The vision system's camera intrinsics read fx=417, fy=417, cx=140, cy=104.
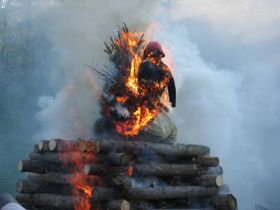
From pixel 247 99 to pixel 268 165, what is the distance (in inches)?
138

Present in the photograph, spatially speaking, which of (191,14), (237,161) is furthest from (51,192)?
(191,14)

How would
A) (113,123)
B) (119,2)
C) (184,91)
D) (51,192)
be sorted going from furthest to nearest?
(184,91)
(119,2)
(113,123)
(51,192)

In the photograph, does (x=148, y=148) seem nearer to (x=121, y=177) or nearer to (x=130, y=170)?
(x=130, y=170)

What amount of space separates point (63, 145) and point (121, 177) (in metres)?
1.59

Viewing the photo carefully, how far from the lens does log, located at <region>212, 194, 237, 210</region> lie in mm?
9766

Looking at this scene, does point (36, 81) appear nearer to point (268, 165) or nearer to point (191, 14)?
point (191, 14)

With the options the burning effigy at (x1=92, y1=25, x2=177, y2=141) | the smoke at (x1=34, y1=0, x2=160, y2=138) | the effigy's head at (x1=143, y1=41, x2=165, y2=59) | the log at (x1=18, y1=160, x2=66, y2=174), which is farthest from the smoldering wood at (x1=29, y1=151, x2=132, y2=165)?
the effigy's head at (x1=143, y1=41, x2=165, y2=59)

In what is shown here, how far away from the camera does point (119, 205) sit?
8.09 meters

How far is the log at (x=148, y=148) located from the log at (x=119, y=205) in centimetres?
110

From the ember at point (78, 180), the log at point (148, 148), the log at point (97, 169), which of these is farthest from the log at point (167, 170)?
the ember at point (78, 180)

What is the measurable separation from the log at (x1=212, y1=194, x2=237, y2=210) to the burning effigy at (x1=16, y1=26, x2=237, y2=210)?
0.08ft

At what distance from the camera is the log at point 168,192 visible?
27.7 feet

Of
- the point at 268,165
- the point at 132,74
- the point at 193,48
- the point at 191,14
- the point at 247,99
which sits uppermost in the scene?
the point at 191,14

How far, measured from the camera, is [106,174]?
8.66 meters
